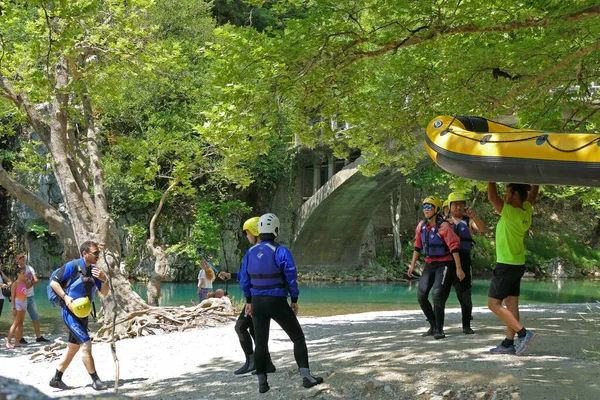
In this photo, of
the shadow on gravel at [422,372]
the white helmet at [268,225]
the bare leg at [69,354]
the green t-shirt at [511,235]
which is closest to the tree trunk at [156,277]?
the shadow on gravel at [422,372]

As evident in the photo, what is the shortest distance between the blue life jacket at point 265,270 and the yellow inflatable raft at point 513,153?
5.81 ft

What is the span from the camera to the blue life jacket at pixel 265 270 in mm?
5840

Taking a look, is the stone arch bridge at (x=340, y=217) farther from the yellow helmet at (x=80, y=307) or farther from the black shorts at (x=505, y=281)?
the yellow helmet at (x=80, y=307)

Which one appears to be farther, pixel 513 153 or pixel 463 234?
pixel 463 234

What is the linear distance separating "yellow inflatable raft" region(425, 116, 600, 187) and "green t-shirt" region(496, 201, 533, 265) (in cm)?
59

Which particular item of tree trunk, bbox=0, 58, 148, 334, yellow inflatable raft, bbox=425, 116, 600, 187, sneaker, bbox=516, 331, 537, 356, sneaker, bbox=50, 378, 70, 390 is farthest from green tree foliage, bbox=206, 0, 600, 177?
sneaker, bbox=516, 331, 537, 356

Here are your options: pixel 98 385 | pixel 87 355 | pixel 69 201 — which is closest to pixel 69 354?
pixel 87 355

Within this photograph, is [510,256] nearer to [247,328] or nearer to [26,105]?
[247,328]

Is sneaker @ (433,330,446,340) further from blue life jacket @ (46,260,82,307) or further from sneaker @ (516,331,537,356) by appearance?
blue life jacket @ (46,260,82,307)

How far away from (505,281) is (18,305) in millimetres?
8008

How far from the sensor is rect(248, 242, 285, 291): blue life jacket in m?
5.84

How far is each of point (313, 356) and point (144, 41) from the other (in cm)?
788

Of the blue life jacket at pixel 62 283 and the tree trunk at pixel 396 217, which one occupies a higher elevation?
the tree trunk at pixel 396 217

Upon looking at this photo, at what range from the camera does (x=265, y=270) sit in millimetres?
5848
